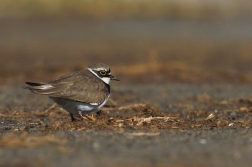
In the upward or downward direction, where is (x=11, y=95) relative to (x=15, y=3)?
downward

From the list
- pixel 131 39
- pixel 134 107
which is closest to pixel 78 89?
pixel 134 107

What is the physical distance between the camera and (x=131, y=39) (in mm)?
28703

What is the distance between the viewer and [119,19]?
35.8m

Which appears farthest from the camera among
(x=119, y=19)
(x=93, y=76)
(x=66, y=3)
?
(x=66, y=3)

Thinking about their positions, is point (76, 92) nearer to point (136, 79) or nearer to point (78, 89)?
point (78, 89)

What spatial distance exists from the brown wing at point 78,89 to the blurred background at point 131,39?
296 inches

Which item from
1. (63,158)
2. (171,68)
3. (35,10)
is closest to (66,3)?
(35,10)

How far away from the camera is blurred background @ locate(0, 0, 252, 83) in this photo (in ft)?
61.8

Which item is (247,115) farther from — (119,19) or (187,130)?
(119,19)

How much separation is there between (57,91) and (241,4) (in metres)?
33.5

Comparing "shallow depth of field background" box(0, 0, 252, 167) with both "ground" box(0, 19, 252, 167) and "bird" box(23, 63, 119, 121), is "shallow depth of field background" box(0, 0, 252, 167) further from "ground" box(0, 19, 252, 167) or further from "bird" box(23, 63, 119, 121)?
"bird" box(23, 63, 119, 121)

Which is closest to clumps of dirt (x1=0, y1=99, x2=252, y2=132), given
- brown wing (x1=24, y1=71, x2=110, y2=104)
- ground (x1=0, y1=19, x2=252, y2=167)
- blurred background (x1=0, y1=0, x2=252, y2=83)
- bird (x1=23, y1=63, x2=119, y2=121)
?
ground (x1=0, y1=19, x2=252, y2=167)

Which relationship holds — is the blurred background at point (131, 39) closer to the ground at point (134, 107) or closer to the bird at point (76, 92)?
the ground at point (134, 107)

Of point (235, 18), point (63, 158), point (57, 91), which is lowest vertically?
point (63, 158)
